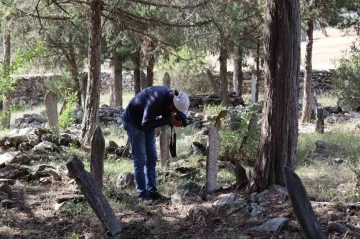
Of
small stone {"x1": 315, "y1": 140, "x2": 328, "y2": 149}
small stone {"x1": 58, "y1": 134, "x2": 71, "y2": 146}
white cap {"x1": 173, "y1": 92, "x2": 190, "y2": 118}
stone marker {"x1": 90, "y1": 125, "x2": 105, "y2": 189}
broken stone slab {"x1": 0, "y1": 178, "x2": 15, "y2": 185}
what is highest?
white cap {"x1": 173, "y1": 92, "x2": 190, "y2": 118}

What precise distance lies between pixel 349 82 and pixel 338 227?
16118 mm

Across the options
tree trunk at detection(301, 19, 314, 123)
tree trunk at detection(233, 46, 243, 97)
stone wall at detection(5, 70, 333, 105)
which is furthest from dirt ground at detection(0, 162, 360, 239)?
stone wall at detection(5, 70, 333, 105)

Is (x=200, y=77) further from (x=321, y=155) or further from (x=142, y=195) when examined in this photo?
(x=142, y=195)

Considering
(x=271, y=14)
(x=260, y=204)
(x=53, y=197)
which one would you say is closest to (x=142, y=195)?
(x=53, y=197)

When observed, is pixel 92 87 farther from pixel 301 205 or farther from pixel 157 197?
pixel 301 205

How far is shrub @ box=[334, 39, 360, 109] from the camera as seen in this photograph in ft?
65.4

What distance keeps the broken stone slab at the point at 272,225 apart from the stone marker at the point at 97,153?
2.27m

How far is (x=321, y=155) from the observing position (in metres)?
10.5

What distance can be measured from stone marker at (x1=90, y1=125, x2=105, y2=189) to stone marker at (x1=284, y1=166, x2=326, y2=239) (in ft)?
9.29

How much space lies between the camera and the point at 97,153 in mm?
6797

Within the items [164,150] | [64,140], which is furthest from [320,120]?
[64,140]

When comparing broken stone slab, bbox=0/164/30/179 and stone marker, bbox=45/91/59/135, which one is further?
stone marker, bbox=45/91/59/135

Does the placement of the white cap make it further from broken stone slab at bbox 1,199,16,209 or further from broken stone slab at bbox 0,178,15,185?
broken stone slab at bbox 0,178,15,185

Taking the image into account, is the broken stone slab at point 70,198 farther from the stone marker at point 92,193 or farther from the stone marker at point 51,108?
the stone marker at point 51,108
